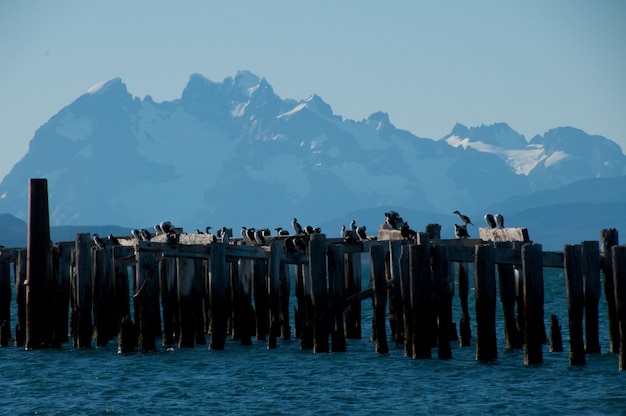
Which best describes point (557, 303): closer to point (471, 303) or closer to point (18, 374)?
point (471, 303)

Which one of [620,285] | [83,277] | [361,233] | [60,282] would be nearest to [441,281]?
[620,285]

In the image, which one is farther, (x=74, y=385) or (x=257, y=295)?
(x=257, y=295)

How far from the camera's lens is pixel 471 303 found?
59.5 meters

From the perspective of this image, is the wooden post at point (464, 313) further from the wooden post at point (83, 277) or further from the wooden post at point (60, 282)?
the wooden post at point (60, 282)

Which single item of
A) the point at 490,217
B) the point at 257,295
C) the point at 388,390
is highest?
the point at 490,217

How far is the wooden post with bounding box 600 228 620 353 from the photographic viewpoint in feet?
74.0

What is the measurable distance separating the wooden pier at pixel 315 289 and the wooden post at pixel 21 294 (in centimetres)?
3

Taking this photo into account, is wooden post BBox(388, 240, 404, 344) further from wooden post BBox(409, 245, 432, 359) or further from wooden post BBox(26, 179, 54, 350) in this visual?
wooden post BBox(26, 179, 54, 350)

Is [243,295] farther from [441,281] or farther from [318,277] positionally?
[441,281]

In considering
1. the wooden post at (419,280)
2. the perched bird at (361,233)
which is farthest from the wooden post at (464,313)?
the wooden post at (419,280)

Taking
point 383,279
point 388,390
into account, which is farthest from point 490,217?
point 388,390

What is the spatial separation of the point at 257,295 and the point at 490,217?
268 inches

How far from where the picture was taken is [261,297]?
2919cm

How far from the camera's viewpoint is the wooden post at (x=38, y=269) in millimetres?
27562
